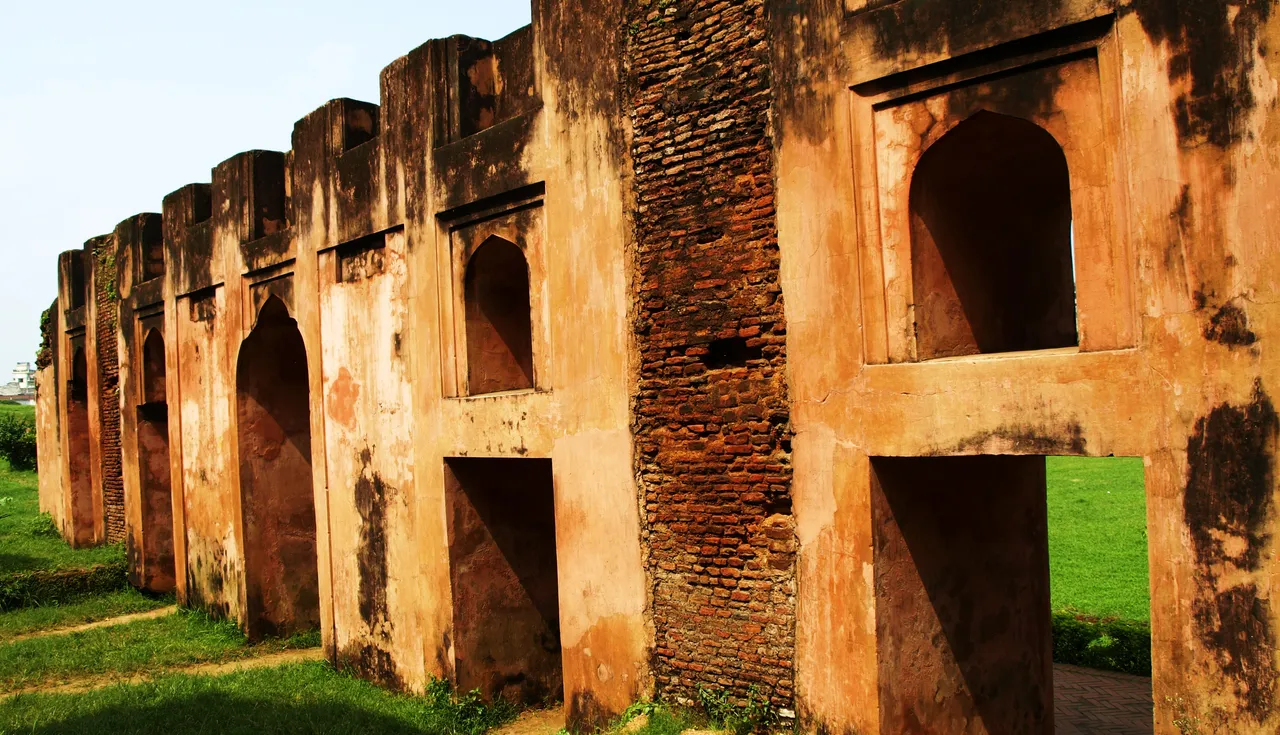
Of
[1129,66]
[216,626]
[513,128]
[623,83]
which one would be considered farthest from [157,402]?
[1129,66]

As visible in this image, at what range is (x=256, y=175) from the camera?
10383 mm

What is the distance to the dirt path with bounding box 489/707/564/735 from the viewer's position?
24.5ft

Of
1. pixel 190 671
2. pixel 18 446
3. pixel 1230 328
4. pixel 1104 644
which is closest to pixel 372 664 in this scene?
pixel 190 671

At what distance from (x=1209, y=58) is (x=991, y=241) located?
165 cm

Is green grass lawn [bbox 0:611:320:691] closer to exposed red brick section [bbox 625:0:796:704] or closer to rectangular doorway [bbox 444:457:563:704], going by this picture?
rectangular doorway [bbox 444:457:563:704]

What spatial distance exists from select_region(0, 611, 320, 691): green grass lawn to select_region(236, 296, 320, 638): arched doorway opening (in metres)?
0.36

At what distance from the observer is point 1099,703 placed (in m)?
7.88

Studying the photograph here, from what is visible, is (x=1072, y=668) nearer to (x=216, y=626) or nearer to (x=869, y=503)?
(x=869, y=503)

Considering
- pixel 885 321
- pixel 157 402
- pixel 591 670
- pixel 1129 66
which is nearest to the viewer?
pixel 1129 66

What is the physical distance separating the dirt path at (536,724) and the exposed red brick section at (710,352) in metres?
1.64

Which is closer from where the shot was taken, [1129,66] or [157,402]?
[1129,66]

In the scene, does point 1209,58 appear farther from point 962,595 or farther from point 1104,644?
point 1104,644

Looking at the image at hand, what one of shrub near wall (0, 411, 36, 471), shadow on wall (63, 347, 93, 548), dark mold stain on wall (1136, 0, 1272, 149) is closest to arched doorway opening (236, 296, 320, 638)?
shadow on wall (63, 347, 93, 548)

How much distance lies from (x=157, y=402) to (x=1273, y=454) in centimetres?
1270
